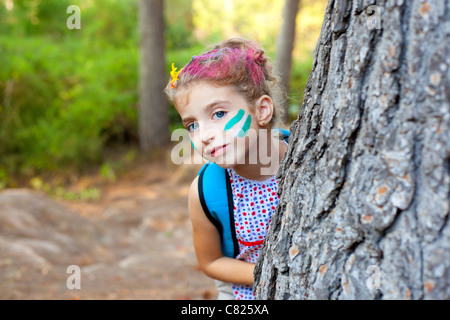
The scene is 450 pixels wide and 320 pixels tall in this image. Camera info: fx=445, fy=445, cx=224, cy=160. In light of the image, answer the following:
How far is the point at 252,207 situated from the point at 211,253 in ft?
0.91

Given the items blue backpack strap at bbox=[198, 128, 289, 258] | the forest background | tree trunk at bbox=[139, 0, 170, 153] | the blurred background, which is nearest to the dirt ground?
the blurred background

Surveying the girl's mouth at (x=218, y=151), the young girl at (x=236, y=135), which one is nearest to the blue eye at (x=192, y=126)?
the young girl at (x=236, y=135)

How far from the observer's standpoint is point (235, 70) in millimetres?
1719

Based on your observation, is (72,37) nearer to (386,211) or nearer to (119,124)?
(119,124)

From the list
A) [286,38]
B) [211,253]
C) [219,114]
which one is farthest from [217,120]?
[286,38]

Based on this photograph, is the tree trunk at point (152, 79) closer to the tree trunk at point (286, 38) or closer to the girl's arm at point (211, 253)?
the tree trunk at point (286, 38)

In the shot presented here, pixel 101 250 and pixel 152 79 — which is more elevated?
pixel 152 79

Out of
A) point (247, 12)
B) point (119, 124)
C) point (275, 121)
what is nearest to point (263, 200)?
point (275, 121)

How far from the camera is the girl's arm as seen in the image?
6.14 ft

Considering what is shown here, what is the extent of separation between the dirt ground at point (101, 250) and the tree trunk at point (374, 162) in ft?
7.01

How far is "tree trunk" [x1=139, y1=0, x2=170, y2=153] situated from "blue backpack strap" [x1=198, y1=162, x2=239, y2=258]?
6580 mm

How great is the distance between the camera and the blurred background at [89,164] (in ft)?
12.4

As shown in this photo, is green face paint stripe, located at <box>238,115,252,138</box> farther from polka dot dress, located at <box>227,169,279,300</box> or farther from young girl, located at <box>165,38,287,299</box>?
polka dot dress, located at <box>227,169,279,300</box>

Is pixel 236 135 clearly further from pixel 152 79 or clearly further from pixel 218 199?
pixel 152 79
